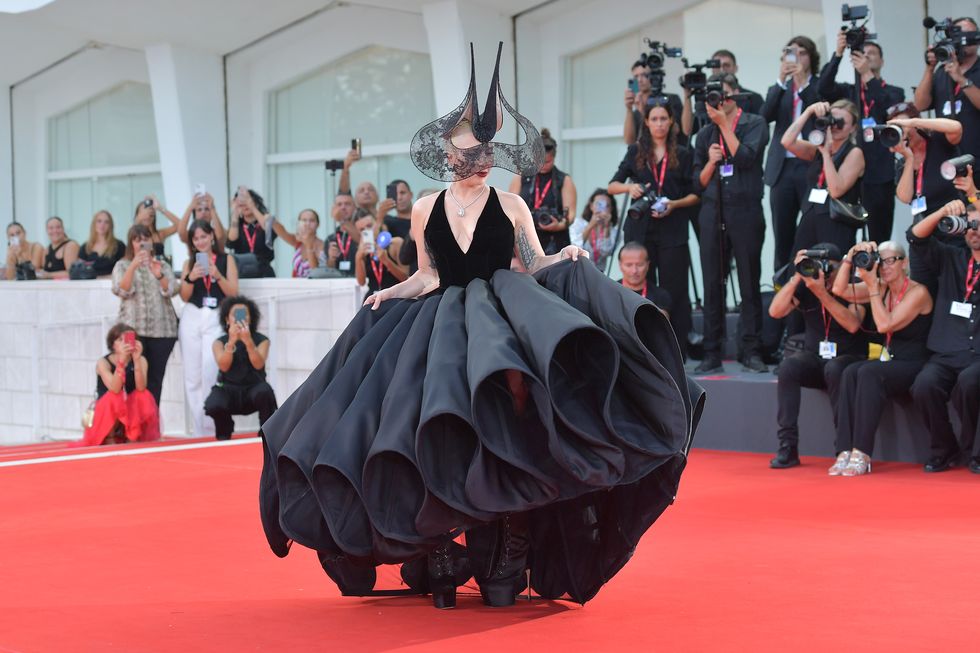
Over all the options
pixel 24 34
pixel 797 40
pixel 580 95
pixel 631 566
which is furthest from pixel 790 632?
pixel 24 34

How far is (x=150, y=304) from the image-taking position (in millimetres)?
8898

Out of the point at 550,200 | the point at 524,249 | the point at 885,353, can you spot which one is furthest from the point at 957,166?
the point at 524,249

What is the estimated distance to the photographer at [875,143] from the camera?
711 centimetres

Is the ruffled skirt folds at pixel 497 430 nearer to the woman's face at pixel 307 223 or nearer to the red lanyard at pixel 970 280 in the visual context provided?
the red lanyard at pixel 970 280

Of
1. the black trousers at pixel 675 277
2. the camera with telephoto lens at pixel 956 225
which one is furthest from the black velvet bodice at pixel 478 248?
the black trousers at pixel 675 277

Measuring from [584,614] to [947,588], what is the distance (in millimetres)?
1037

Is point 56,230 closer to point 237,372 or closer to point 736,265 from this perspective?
point 237,372

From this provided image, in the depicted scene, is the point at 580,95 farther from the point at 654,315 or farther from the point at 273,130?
the point at 654,315

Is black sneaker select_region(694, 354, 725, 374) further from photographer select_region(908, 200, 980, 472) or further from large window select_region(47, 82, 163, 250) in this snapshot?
large window select_region(47, 82, 163, 250)

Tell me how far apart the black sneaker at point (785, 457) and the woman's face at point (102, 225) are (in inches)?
247

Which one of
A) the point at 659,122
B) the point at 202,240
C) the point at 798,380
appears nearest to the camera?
the point at 798,380

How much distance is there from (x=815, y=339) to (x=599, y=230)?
224 centimetres

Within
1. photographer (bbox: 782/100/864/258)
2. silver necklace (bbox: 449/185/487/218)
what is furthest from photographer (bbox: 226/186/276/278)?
silver necklace (bbox: 449/185/487/218)

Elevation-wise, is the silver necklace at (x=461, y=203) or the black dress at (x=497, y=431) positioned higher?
the silver necklace at (x=461, y=203)
